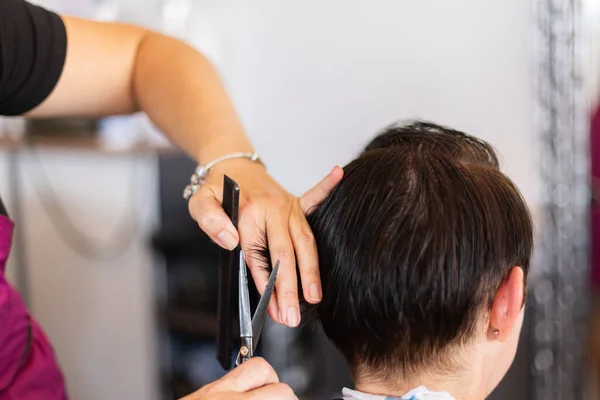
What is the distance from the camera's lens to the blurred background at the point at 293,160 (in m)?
1.79

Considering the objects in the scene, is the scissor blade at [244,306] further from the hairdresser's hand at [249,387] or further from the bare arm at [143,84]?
the bare arm at [143,84]

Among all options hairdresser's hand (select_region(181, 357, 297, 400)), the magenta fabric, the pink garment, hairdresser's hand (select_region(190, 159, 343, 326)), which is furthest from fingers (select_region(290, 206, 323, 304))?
the magenta fabric

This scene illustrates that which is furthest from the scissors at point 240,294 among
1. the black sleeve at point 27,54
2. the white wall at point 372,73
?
the white wall at point 372,73

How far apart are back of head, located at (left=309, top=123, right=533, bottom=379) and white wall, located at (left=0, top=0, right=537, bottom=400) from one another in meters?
1.20

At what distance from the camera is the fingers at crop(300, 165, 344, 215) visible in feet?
2.50

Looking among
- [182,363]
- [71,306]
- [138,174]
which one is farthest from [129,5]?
[182,363]

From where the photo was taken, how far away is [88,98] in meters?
0.99

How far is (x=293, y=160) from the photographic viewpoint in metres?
2.06

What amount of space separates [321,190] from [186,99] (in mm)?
275

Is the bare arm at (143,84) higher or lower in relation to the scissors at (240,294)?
higher

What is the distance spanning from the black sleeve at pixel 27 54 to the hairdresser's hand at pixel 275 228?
32cm

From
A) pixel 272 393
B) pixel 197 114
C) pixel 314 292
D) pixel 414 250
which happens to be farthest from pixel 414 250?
pixel 197 114

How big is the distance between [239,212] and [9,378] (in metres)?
0.41

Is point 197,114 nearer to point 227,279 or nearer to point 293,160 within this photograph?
point 227,279
